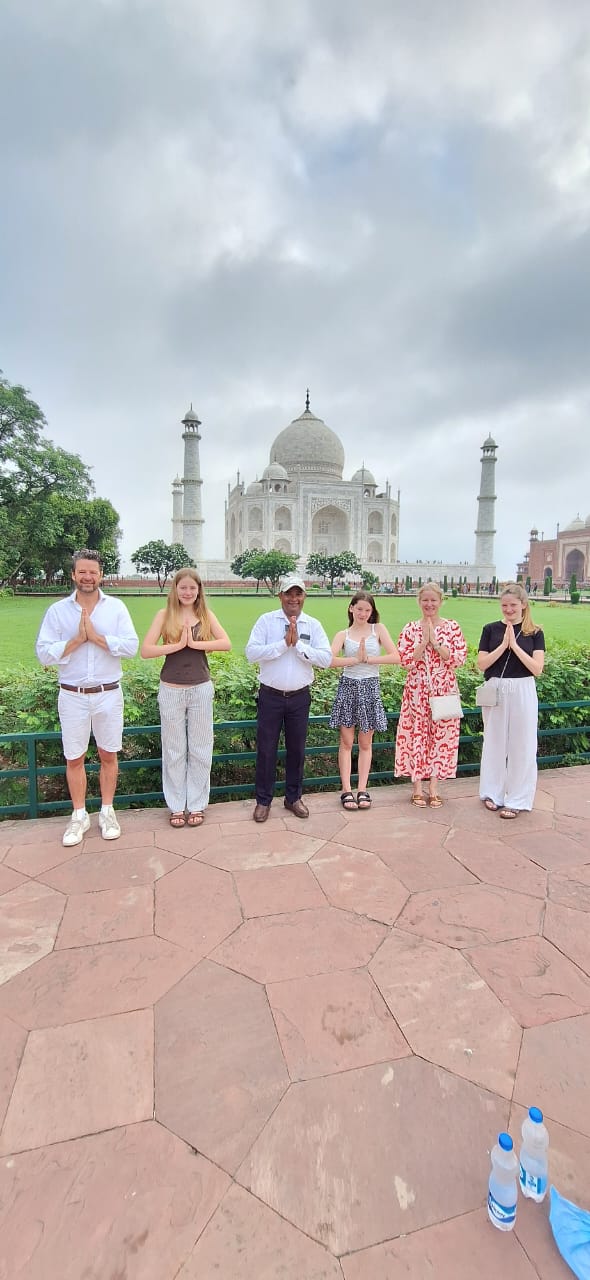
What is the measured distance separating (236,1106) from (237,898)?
1053 millimetres

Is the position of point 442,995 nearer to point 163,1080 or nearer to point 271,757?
point 163,1080

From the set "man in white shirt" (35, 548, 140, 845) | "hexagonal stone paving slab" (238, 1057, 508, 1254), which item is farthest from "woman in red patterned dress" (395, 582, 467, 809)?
"hexagonal stone paving slab" (238, 1057, 508, 1254)

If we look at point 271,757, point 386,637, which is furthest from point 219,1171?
point 386,637

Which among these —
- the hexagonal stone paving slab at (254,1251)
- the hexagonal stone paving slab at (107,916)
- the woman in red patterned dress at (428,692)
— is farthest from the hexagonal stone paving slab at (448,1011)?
the woman in red patterned dress at (428,692)

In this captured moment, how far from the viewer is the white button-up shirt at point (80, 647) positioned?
3.19 metres

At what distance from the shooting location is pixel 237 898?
2.69m

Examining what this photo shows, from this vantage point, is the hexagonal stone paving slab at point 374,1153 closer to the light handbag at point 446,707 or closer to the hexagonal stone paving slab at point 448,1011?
the hexagonal stone paving slab at point 448,1011

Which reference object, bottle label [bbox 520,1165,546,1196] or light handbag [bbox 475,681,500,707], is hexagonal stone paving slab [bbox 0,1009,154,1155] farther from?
light handbag [bbox 475,681,500,707]

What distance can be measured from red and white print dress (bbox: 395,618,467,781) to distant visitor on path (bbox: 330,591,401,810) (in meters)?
0.21

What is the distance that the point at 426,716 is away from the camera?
392 cm

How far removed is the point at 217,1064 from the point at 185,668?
6.60ft

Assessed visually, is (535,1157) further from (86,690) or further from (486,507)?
(486,507)

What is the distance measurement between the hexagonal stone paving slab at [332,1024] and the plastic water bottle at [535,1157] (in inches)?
19.1

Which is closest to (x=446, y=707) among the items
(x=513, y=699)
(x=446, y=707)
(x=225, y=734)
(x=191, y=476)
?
(x=446, y=707)
